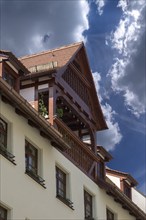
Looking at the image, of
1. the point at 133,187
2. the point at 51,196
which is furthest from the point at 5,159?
the point at 133,187

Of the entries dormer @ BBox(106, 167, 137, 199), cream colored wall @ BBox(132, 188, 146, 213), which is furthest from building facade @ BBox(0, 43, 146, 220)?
cream colored wall @ BBox(132, 188, 146, 213)

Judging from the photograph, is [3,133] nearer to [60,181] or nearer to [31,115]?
[31,115]

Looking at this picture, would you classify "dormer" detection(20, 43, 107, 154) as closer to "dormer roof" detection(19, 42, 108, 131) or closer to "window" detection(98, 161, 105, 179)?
"dormer roof" detection(19, 42, 108, 131)

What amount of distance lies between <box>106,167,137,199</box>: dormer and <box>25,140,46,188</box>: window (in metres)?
11.0

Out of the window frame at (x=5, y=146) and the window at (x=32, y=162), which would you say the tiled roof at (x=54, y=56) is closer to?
the window at (x=32, y=162)

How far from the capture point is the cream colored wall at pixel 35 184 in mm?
25344

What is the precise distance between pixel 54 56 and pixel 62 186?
629cm

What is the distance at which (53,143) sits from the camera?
29125 millimetres

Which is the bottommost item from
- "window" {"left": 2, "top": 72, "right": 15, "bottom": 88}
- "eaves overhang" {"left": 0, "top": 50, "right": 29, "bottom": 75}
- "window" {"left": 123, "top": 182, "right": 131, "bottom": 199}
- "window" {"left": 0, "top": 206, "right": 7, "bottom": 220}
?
"window" {"left": 0, "top": 206, "right": 7, "bottom": 220}

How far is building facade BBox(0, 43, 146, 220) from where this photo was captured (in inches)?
1030

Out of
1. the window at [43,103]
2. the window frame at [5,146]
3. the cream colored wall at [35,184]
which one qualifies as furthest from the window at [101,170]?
Result: the window frame at [5,146]

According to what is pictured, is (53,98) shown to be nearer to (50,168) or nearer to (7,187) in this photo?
(50,168)

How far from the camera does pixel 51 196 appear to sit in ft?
92.4

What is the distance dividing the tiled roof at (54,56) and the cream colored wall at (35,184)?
4592mm
